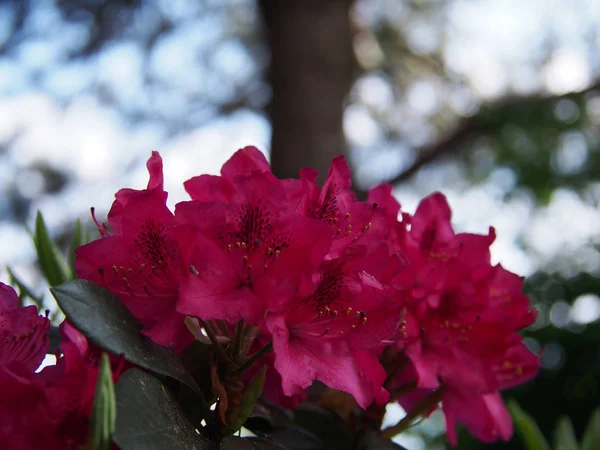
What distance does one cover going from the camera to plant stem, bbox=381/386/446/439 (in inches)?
23.3

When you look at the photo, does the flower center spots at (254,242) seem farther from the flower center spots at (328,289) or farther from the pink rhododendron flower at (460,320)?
the pink rhododendron flower at (460,320)

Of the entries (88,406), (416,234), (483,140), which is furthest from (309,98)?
(88,406)

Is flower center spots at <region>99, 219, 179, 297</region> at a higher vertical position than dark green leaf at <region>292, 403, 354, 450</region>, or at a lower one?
higher

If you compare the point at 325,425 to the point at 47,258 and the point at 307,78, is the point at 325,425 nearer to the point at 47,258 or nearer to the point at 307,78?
the point at 47,258

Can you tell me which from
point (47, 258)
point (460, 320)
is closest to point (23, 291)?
point (47, 258)

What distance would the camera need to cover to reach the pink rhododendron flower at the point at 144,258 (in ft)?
1.53

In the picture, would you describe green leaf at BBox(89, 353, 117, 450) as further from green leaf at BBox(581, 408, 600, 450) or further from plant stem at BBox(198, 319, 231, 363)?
green leaf at BBox(581, 408, 600, 450)

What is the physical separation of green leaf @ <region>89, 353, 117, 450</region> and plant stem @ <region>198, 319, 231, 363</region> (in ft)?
0.43

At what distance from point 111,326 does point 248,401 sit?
0.39ft

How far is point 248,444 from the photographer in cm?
44

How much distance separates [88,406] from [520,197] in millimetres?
3148

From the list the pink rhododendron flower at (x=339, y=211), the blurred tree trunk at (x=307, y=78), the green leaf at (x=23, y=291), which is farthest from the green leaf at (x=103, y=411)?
the blurred tree trunk at (x=307, y=78)

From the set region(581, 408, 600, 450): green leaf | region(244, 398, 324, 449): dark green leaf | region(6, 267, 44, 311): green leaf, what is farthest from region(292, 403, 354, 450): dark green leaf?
region(581, 408, 600, 450): green leaf

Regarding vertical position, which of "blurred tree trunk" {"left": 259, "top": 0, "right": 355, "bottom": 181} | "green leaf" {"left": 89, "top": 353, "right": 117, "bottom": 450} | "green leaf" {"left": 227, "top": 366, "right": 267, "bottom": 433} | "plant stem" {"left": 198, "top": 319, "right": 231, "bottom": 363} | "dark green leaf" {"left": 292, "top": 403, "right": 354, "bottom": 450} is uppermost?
"blurred tree trunk" {"left": 259, "top": 0, "right": 355, "bottom": 181}
